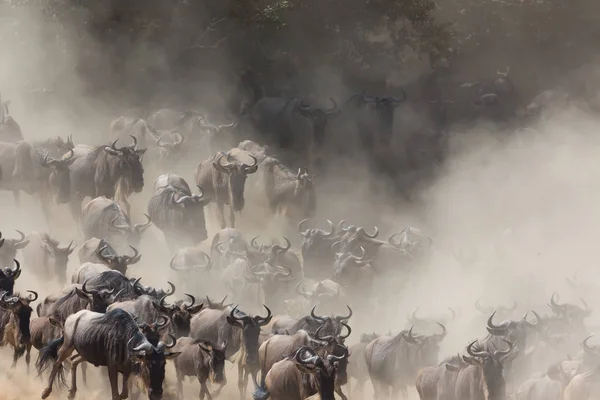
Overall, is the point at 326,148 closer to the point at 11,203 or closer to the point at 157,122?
the point at 157,122

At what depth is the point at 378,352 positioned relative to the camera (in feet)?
61.7

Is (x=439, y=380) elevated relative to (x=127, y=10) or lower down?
lower down

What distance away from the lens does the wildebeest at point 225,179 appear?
27.3m

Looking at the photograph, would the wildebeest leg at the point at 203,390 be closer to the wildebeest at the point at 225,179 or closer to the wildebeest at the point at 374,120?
the wildebeest at the point at 225,179

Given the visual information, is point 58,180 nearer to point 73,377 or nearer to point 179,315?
point 179,315

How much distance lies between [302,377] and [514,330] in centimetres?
460

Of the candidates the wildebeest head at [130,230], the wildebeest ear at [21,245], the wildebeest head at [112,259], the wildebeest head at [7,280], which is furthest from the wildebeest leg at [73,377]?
the wildebeest head at [130,230]

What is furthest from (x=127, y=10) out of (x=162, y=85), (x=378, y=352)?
(x=378, y=352)

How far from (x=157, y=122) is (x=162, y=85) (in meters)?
4.47

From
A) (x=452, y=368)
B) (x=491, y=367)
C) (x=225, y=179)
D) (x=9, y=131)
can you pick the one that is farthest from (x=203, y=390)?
(x=9, y=131)

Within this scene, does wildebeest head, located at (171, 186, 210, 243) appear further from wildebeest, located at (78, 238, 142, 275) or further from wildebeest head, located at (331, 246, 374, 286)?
wildebeest head, located at (331, 246, 374, 286)

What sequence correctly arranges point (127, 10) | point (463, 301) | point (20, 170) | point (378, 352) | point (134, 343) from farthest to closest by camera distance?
point (127, 10) < point (20, 170) < point (463, 301) < point (378, 352) < point (134, 343)

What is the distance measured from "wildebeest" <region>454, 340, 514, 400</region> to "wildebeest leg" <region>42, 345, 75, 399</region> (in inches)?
219

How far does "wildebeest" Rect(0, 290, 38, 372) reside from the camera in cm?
1748
